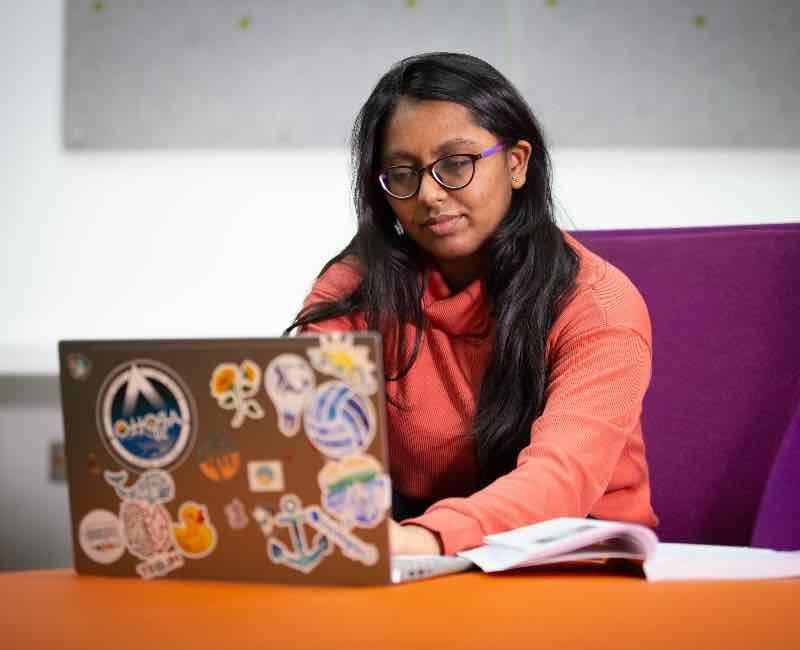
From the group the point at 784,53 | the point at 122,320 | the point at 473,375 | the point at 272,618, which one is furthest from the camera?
the point at 122,320

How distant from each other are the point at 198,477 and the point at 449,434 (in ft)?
2.21

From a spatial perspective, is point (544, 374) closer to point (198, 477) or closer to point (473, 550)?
point (473, 550)

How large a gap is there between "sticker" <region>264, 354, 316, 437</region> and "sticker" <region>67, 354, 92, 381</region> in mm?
162

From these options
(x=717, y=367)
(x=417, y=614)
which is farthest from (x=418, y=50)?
(x=417, y=614)

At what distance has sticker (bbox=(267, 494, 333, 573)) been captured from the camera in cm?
82

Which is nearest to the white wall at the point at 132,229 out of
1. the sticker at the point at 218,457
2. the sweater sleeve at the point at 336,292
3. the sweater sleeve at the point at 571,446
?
the sweater sleeve at the point at 336,292

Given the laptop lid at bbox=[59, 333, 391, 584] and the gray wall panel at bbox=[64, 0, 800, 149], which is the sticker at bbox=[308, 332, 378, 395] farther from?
the gray wall panel at bbox=[64, 0, 800, 149]

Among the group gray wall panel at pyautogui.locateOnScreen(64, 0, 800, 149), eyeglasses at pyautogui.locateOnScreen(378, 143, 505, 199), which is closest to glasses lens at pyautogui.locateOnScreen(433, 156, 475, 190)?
eyeglasses at pyautogui.locateOnScreen(378, 143, 505, 199)

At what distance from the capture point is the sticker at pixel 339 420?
79 cm

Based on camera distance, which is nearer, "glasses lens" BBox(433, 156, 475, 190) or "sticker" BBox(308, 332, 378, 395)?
"sticker" BBox(308, 332, 378, 395)

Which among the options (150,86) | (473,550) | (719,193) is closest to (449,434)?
(473,550)

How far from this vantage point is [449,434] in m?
1.47

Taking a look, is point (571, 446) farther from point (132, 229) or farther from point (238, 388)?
point (132, 229)

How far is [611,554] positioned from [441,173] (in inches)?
26.0
